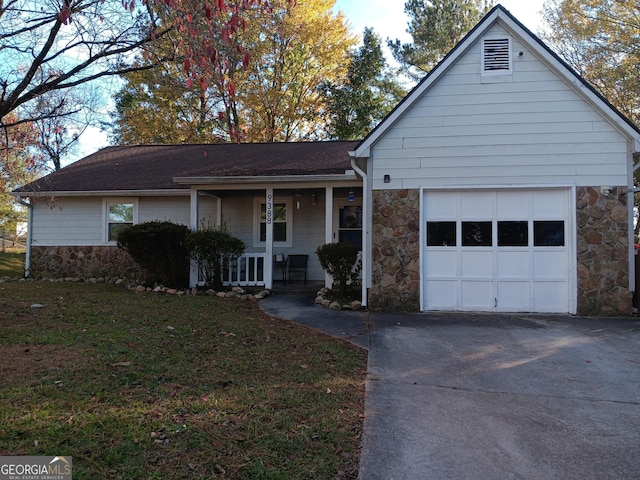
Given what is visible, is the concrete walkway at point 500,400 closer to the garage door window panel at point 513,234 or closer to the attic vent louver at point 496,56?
the garage door window panel at point 513,234

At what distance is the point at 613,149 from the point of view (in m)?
7.80

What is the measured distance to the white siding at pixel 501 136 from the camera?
787 cm

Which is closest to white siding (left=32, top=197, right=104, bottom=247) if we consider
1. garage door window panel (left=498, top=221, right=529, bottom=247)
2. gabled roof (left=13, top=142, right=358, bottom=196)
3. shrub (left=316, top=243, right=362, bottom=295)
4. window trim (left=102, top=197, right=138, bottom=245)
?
window trim (left=102, top=197, right=138, bottom=245)

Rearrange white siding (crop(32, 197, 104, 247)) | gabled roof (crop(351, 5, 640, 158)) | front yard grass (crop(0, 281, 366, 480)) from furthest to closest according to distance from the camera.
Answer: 1. white siding (crop(32, 197, 104, 247))
2. gabled roof (crop(351, 5, 640, 158))
3. front yard grass (crop(0, 281, 366, 480))

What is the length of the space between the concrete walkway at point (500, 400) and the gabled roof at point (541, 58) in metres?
3.47

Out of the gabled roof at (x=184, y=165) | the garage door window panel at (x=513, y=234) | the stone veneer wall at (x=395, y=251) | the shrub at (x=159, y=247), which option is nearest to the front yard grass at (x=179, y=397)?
the stone veneer wall at (x=395, y=251)

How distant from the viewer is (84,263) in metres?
12.9

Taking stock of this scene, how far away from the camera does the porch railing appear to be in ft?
35.2

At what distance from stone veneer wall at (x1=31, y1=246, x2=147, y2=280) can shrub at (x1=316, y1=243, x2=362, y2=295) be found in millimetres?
6186

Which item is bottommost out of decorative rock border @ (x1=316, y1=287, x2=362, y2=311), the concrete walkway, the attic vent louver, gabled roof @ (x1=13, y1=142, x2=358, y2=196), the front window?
Result: the concrete walkway

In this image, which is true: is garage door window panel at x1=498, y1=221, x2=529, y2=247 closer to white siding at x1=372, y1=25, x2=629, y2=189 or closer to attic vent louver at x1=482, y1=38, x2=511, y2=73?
white siding at x1=372, y1=25, x2=629, y2=189

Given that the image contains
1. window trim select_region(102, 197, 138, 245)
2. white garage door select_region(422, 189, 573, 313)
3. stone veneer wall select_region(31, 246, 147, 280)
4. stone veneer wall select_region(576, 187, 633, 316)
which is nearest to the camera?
stone veneer wall select_region(576, 187, 633, 316)

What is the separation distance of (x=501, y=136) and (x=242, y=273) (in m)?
6.96

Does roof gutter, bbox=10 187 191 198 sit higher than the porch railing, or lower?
higher
